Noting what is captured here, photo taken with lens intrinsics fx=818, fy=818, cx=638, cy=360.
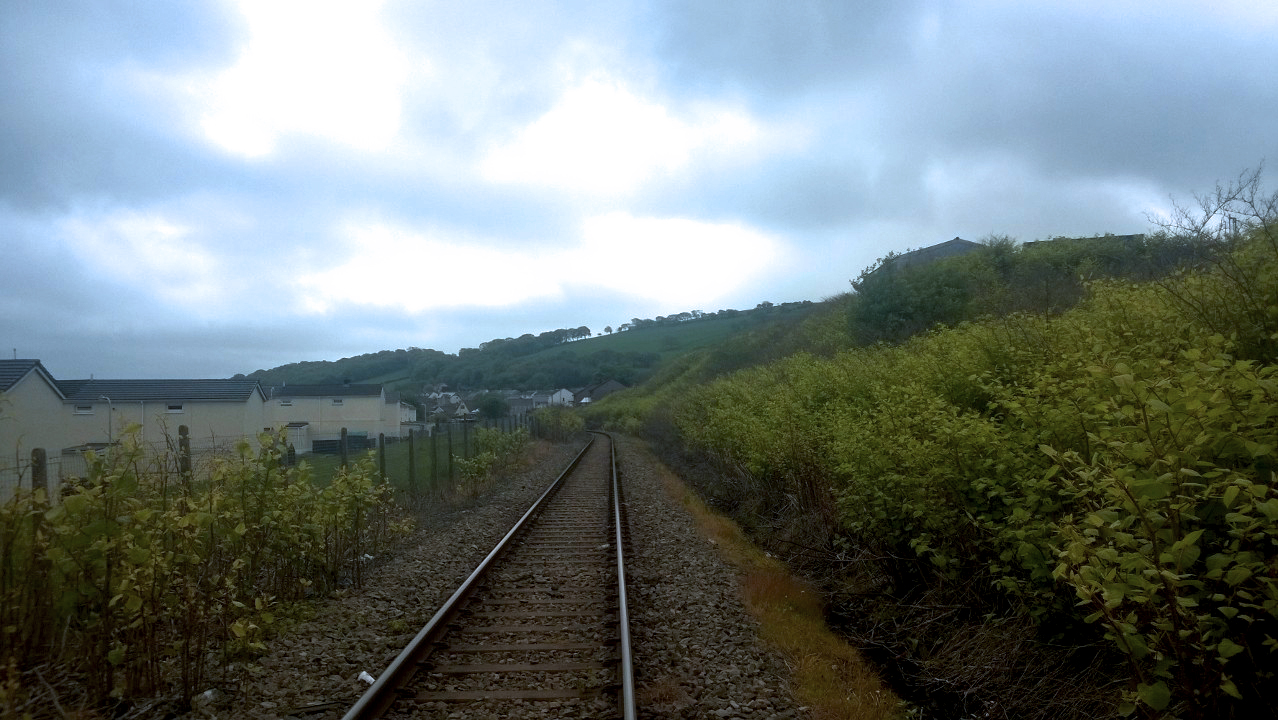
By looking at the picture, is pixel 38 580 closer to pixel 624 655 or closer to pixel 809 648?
pixel 624 655

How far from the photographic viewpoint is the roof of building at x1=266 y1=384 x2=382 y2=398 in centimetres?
4262

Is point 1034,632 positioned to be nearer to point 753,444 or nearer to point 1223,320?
point 1223,320

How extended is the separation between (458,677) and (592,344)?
456 ft

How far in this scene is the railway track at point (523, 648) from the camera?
5.77 meters

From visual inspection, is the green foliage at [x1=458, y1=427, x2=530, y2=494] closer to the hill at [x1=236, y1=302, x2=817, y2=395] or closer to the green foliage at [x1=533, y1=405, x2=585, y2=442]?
the green foliage at [x1=533, y1=405, x2=585, y2=442]

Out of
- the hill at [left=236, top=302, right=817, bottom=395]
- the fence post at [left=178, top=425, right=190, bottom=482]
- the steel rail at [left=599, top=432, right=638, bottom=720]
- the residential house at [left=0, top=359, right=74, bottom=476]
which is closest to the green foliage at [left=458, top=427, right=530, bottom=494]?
the residential house at [left=0, top=359, right=74, bottom=476]

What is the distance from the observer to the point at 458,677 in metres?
6.39

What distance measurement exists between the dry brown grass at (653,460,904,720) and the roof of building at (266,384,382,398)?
34.8 meters

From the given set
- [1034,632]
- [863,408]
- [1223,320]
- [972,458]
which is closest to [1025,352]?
[972,458]

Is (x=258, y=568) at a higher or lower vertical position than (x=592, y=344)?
lower

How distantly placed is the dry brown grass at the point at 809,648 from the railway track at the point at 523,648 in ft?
4.88

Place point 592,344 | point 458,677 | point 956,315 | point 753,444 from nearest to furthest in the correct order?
point 458,677
point 753,444
point 956,315
point 592,344

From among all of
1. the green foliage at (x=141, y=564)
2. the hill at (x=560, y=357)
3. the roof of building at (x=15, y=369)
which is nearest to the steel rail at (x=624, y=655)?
the green foliage at (x=141, y=564)

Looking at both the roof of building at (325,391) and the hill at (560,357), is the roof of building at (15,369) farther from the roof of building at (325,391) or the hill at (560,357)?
→ the hill at (560,357)
